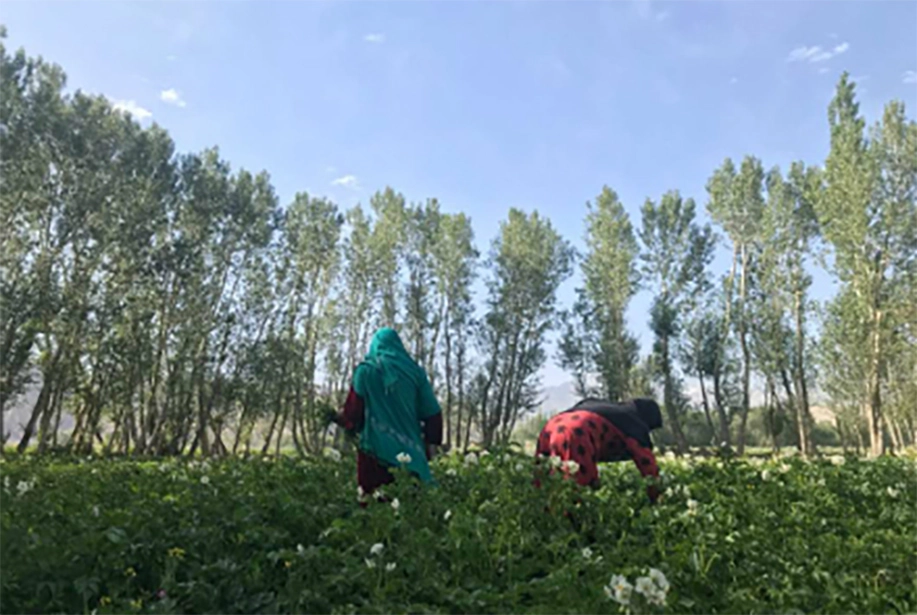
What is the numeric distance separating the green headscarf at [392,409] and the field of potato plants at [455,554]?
0.45 metres

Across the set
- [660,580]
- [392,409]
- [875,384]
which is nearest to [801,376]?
[875,384]

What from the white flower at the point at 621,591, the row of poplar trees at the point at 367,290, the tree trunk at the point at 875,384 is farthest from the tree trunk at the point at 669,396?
the white flower at the point at 621,591

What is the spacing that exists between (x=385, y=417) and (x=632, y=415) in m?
1.87

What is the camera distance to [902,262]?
2378 cm

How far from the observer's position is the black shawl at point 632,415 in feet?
16.8

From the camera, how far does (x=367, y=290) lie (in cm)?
3456

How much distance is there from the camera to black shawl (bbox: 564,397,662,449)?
16.8ft

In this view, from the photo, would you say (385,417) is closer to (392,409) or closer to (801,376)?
(392,409)

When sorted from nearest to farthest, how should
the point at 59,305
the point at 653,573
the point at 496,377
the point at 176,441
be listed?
the point at 653,573, the point at 59,305, the point at 176,441, the point at 496,377

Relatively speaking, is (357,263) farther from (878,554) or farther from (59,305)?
(878,554)

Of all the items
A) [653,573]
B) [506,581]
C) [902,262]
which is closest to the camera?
[653,573]

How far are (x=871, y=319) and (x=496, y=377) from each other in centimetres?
1889

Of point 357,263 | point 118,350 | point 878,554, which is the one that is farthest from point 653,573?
point 357,263

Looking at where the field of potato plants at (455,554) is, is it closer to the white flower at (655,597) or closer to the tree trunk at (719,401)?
the white flower at (655,597)
